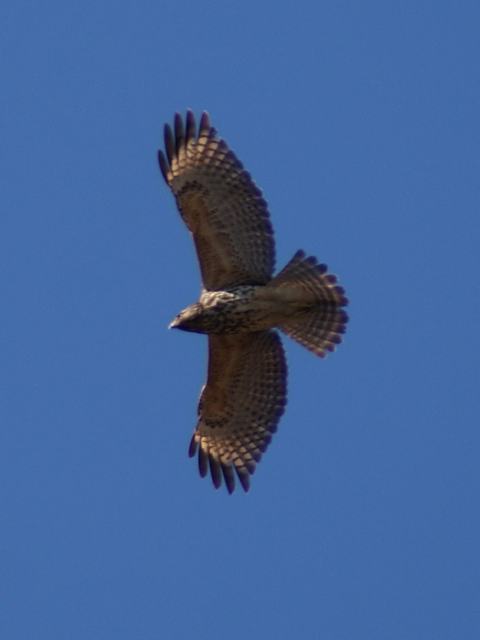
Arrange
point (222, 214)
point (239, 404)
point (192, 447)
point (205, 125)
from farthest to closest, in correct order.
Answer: point (192, 447)
point (239, 404)
point (205, 125)
point (222, 214)

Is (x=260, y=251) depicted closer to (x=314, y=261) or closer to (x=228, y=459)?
(x=314, y=261)

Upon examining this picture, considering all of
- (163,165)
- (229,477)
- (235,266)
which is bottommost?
(229,477)

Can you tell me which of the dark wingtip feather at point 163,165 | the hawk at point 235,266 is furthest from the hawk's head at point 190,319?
the dark wingtip feather at point 163,165

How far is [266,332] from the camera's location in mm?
16641

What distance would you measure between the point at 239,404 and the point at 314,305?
1497 millimetres

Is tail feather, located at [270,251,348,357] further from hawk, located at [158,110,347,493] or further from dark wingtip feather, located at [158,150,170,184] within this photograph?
dark wingtip feather, located at [158,150,170,184]

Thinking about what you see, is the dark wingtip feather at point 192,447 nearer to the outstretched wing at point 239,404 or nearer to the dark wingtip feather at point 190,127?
the outstretched wing at point 239,404

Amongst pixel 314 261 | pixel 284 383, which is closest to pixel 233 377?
pixel 284 383

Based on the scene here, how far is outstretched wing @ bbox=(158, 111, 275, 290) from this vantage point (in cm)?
1596

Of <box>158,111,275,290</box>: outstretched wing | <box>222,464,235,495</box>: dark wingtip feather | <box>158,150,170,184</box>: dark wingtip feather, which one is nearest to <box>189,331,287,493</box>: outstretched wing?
<box>222,464,235,495</box>: dark wingtip feather

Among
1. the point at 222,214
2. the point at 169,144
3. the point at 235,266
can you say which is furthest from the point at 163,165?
the point at 235,266

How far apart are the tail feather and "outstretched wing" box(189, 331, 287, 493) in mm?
440

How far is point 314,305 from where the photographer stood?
16.1 m

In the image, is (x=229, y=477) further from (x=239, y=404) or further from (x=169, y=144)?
(x=169, y=144)
